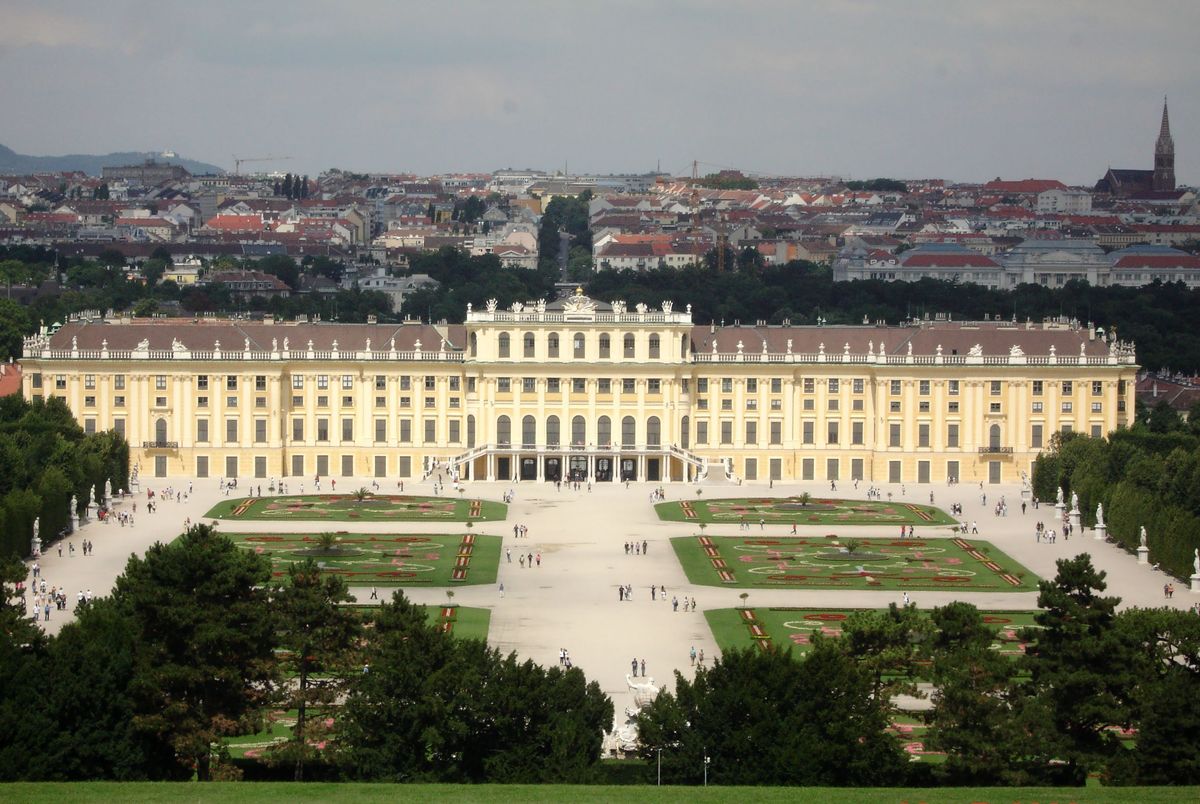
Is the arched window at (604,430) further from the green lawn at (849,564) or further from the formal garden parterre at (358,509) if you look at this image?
the green lawn at (849,564)

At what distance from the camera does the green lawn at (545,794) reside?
144 feet

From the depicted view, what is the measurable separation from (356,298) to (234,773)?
122555mm

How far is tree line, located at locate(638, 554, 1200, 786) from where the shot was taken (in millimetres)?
47469

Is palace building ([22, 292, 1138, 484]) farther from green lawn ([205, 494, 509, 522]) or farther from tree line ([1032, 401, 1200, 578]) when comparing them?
green lawn ([205, 494, 509, 522])

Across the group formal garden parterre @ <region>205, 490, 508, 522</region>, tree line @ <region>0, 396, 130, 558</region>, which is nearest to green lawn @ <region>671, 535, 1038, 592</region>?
formal garden parterre @ <region>205, 490, 508, 522</region>

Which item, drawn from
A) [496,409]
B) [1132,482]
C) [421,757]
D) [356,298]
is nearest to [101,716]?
[421,757]

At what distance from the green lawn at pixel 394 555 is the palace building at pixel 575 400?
19553 mm

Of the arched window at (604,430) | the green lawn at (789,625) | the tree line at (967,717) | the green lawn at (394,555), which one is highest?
the arched window at (604,430)

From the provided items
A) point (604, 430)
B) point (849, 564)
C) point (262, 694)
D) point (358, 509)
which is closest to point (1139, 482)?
point (849, 564)

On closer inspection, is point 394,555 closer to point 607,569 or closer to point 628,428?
point 607,569

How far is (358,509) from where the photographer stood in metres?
93.1

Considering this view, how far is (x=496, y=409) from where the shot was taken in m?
105

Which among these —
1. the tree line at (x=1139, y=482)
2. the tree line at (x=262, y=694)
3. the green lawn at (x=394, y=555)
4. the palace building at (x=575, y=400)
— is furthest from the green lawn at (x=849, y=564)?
the tree line at (x=262, y=694)

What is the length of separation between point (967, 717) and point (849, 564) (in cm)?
3128
